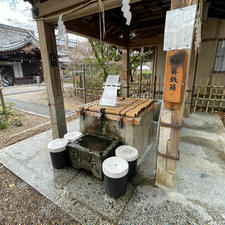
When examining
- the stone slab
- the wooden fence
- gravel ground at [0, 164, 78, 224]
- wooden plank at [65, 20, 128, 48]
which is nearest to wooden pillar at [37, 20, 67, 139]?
wooden plank at [65, 20, 128, 48]

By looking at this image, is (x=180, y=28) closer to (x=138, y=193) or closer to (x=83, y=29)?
(x=138, y=193)

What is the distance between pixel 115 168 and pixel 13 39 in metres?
22.3

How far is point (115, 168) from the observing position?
1741 millimetres

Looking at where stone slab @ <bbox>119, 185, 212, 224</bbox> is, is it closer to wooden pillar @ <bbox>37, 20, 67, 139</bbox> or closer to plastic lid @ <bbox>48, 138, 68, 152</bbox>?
plastic lid @ <bbox>48, 138, 68, 152</bbox>

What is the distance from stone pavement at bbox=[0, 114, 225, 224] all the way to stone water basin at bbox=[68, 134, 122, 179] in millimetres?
200

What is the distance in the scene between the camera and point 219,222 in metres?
1.50

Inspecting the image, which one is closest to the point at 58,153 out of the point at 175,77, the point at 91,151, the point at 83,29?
the point at 91,151

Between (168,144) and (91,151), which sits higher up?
(168,144)

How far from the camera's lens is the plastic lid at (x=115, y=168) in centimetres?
168

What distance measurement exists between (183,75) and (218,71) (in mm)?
5368

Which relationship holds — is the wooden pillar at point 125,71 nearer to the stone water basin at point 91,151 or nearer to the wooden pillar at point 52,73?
the wooden pillar at point 52,73

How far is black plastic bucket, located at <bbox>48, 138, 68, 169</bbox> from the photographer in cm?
224

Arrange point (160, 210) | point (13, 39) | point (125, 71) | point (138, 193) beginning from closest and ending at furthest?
1. point (160, 210)
2. point (138, 193)
3. point (125, 71)
4. point (13, 39)

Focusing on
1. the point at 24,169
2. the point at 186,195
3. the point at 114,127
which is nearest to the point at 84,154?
the point at 114,127
